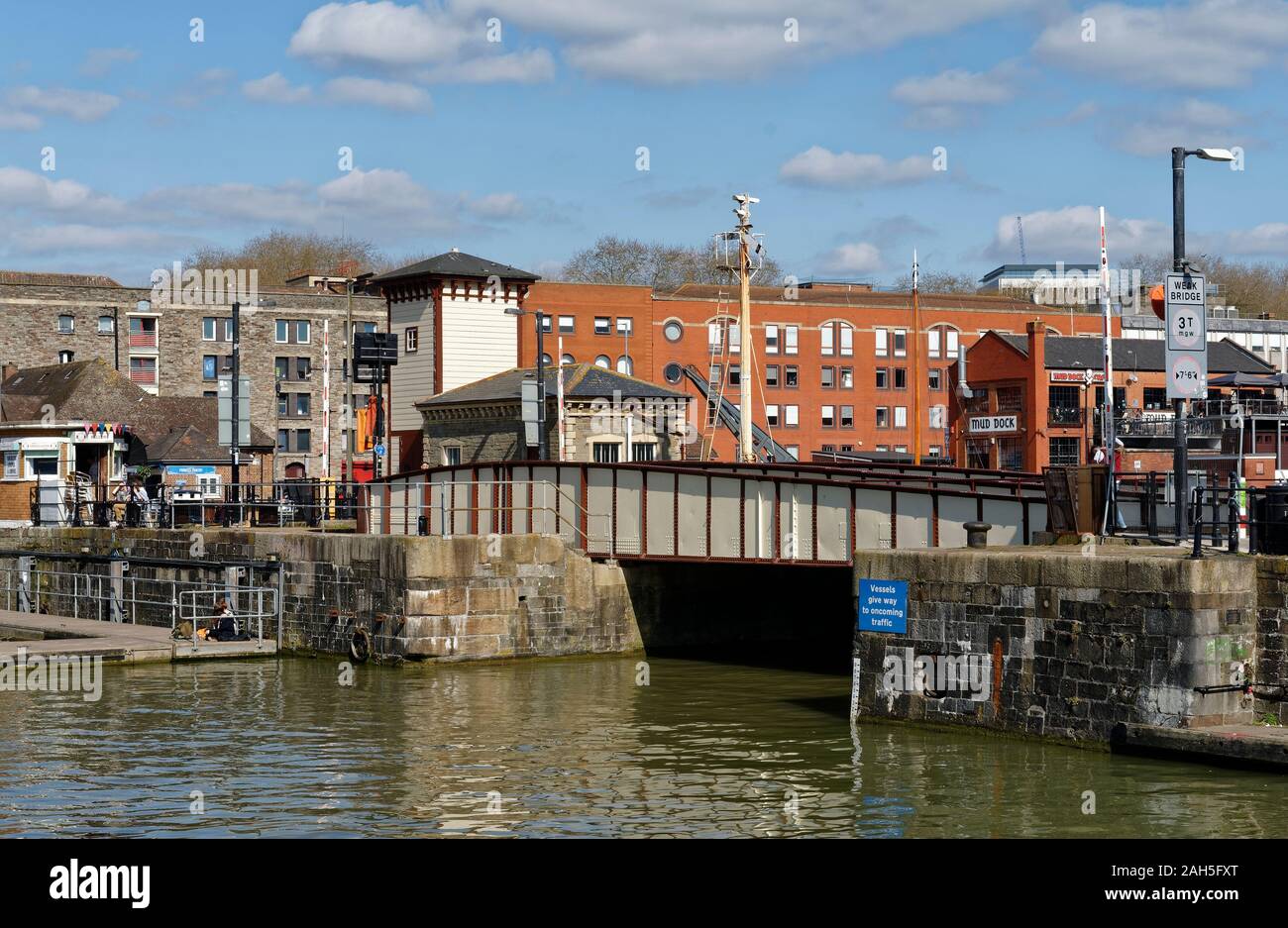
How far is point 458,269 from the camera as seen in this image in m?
63.4

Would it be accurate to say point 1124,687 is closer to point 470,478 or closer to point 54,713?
point 54,713

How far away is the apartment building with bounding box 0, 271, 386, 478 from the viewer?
86875 mm

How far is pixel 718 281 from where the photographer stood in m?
113

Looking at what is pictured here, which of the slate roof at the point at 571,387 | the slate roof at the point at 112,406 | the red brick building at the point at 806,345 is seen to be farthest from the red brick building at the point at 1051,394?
the slate roof at the point at 112,406

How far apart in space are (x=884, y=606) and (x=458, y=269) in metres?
Answer: 41.9

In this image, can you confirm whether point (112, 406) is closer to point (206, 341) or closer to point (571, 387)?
point (206, 341)

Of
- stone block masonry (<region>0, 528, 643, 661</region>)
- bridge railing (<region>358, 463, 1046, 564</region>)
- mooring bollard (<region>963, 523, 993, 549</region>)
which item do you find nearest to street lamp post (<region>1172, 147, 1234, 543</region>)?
mooring bollard (<region>963, 523, 993, 549</region>)

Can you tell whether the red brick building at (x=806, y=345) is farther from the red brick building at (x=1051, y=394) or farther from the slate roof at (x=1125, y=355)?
the slate roof at (x=1125, y=355)

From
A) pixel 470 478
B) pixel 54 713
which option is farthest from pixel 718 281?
pixel 54 713

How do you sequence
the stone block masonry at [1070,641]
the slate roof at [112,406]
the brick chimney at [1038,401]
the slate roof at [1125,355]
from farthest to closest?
1. the slate roof at [1125,355]
2. the brick chimney at [1038,401]
3. the slate roof at [112,406]
4. the stone block masonry at [1070,641]

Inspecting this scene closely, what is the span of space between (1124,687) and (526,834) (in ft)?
26.0

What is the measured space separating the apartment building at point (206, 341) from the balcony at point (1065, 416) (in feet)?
110

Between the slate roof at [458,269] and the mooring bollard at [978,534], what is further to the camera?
the slate roof at [458,269]

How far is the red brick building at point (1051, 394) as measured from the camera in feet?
Result: 260
